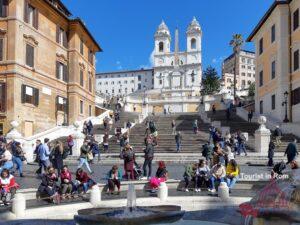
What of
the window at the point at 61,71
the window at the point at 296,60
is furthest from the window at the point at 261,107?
the window at the point at 61,71

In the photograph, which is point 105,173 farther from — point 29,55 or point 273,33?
point 273,33

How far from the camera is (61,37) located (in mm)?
39312

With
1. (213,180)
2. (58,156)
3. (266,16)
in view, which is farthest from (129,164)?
(266,16)

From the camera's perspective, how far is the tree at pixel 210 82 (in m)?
89.4

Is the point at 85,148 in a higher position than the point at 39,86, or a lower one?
lower

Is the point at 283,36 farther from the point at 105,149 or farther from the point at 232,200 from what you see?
the point at 232,200

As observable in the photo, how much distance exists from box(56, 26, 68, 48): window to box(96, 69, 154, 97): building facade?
99.0 m

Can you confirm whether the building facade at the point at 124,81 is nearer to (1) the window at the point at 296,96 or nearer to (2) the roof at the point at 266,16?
(2) the roof at the point at 266,16

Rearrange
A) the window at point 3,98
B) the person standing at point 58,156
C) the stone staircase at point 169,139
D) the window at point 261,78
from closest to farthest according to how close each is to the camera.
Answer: the person standing at point 58,156, the stone staircase at point 169,139, the window at point 3,98, the window at point 261,78

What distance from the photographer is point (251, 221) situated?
24.6ft

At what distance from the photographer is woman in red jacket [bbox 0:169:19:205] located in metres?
13.3

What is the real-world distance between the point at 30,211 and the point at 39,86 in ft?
76.4

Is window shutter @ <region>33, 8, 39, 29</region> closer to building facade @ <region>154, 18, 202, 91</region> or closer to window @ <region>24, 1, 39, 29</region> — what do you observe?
window @ <region>24, 1, 39, 29</region>

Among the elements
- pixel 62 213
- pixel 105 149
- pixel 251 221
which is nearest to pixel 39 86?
pixel 105 149
